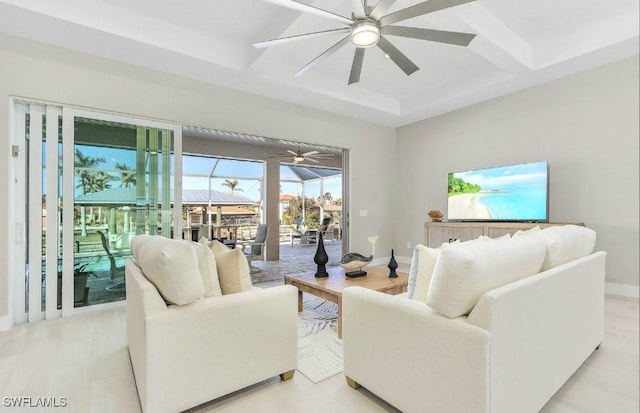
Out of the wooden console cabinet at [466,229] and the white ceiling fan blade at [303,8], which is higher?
the white ceiling fan blade at [303,8]

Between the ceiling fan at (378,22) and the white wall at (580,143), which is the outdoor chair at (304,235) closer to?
the white wall at (580,143)

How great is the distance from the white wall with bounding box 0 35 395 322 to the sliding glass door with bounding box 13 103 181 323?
0.13 m

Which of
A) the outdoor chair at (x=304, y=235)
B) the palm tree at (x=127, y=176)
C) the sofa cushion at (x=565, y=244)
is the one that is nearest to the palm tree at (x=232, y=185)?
the outdoor chair at (x=304, y=235)

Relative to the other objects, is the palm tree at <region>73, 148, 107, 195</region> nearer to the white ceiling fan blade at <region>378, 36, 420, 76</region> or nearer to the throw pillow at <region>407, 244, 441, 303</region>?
the white ceiling fan blade at <region>378, 36, 420, 76</region>

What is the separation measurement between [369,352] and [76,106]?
3.58m

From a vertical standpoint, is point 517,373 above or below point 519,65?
below

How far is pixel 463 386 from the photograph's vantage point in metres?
1.23

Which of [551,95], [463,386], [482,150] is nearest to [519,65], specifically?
[551,95]

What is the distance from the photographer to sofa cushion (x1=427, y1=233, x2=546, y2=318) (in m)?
1.25

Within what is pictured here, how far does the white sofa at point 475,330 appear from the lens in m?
1.21

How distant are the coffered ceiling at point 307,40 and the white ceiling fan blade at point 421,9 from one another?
2.21 feet

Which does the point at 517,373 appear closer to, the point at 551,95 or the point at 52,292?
the point at 52,292

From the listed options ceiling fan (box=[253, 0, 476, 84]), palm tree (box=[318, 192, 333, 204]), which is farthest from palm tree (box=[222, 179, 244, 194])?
ceiling fan (box=[253, 0, 476, 84])

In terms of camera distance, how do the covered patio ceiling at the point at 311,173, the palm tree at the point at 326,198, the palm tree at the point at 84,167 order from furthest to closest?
the palm tree at the point at 326,198 < the covered patio ceiling at the point at 311,173 < the palm tree at the point at 84,167
